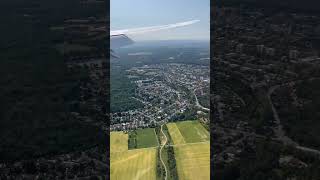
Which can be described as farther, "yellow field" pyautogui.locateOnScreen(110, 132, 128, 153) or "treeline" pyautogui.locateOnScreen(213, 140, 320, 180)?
"yellow field" pyautogui.locateOnScreen(110, 132, 128, 153)

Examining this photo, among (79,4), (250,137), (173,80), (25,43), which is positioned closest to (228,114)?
(250,137)

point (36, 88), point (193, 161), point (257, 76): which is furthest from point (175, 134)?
point (36, 88)

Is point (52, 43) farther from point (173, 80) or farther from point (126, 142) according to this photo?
point (173, 80)

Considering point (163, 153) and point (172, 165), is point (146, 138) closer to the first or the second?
point (163, 153)

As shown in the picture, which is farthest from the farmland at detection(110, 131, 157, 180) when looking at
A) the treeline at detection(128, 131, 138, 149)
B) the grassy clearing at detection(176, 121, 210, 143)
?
the grassy clearing at detection(176, 121, 210, 143)

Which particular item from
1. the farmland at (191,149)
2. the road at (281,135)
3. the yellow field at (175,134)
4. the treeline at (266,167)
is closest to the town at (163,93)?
the yellow field at (175,134)

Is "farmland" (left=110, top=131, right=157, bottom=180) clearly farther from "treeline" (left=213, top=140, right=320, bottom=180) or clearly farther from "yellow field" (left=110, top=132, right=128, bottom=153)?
"treeline" (left=213, top=140, right=320, bottom=180)

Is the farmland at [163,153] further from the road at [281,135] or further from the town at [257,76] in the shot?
the road at [281,135]
